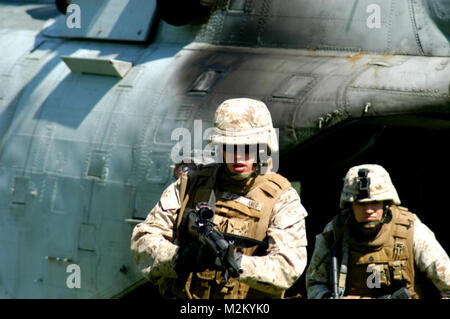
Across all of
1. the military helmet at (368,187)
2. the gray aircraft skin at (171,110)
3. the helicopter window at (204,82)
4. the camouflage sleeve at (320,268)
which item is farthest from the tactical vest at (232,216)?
the helicopter window at (204,82)

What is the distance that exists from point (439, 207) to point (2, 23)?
18.3ft

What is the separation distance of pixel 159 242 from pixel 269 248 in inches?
26.5

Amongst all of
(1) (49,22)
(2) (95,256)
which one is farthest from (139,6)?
(2) (95,256)

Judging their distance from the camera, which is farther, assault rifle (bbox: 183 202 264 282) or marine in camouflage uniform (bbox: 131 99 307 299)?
marine in camouflage uniform (bbox: 131 99 307 299)

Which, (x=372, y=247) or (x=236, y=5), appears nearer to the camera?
(x=372, y=247)

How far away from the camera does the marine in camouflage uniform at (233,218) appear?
18.1ft

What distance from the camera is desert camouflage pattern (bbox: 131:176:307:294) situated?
17.5 feet

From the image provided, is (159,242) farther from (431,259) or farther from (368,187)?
(431,259)

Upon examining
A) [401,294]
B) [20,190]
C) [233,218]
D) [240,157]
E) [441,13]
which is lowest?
[401,294]

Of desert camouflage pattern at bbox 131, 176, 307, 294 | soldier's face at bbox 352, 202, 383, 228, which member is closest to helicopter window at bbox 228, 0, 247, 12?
soldier's face at bbox 352, 202, 383, 228

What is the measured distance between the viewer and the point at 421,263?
6.34 m

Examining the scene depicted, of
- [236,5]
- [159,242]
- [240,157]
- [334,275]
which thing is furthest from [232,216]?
[236,5]

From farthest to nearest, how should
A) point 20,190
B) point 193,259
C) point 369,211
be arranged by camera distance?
point 20,190
point 369,211
point 193,259

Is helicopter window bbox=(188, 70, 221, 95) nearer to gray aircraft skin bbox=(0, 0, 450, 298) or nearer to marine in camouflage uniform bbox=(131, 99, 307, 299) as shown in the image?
gray aircraft skin bbox=(0, 0, 450, 298)
